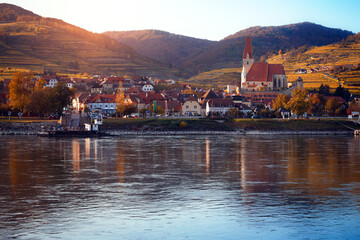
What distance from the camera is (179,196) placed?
25891 mm

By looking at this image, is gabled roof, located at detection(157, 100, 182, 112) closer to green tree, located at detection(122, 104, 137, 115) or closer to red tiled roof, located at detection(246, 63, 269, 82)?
green tree, located at detection(122, 104, 137, 115)

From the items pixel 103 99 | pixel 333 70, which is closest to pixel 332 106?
pixel 103 99

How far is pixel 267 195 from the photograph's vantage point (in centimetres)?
2628

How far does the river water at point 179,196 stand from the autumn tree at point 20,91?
134 feet

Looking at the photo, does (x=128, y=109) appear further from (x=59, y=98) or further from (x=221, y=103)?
(x=221, y=103)

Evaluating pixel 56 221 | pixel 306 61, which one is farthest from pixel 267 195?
pixel 306 61

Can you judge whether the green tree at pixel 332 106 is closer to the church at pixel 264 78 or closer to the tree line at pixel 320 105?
the tree line at pixel 320 105

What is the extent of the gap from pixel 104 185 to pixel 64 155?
56.6 ft

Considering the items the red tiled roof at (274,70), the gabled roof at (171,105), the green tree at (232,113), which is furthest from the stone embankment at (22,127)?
the red tiled roof at (274,70)

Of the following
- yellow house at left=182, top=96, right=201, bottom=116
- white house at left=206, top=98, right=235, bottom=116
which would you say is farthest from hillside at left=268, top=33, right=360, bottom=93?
yellow house at left=182, top=96, right=201, bottom=116

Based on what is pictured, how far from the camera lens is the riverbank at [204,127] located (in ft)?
249

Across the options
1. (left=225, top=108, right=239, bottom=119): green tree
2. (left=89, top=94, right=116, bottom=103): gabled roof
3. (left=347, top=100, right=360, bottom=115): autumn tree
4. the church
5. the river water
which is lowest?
the river water

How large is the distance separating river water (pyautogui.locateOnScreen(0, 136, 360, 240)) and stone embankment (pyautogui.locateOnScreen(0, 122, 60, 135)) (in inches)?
1206

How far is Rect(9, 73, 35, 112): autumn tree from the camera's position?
8356cm
